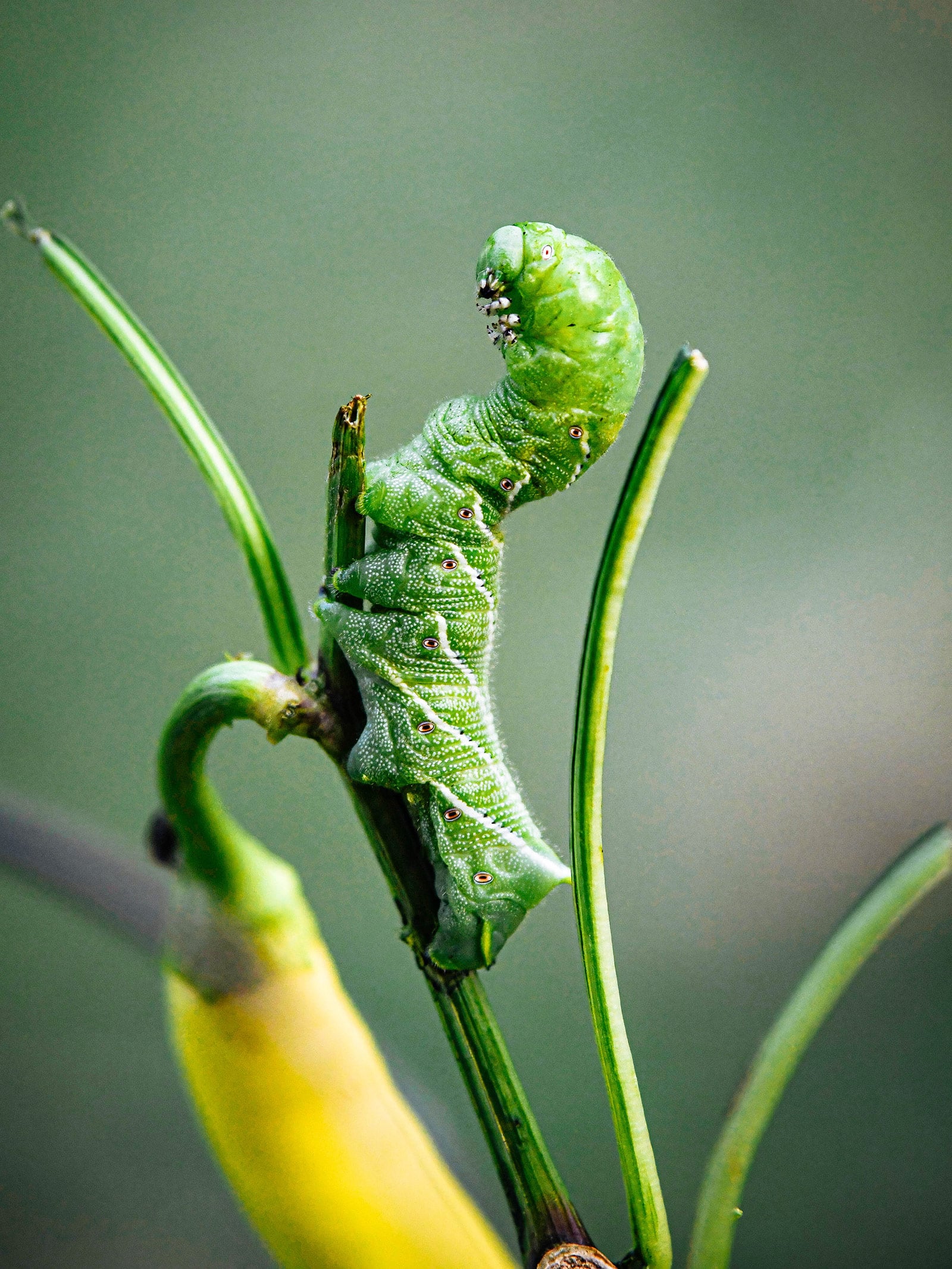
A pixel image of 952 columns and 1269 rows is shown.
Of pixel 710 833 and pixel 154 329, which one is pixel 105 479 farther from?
pixel 710 833

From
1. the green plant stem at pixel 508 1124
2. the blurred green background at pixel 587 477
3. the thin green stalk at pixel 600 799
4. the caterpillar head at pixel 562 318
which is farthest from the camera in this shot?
the blurred green background at pixel 587 477

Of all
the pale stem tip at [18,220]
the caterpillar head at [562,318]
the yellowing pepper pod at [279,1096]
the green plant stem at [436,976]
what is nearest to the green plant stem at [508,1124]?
the green plant stem at [436,976]

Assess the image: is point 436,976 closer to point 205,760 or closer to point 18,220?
point 205,760

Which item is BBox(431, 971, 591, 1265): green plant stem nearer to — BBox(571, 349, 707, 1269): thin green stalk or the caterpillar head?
BBox(571, 349, 707, 1269): thin green stalk

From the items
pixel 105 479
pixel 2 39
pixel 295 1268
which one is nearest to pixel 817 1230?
pixel 295 1268

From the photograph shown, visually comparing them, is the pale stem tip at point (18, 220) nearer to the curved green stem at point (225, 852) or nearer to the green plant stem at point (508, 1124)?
the curved green stem at point (225, 852)

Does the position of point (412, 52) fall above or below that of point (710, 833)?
above
